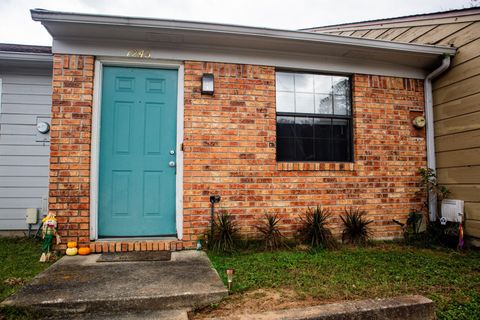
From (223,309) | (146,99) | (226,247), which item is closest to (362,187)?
(226,247)

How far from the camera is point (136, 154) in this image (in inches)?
157

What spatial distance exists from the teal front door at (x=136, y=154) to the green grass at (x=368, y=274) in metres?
1.04

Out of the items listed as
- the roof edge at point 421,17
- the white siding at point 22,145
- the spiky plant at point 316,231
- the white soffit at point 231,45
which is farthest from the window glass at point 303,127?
the white siding at point 22,145

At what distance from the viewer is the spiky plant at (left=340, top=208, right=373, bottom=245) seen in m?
4.27

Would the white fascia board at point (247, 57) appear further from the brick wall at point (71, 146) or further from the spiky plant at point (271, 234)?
the spiky plant at point (271, 234)

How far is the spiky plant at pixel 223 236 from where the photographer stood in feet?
12.4

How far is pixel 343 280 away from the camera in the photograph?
287cm

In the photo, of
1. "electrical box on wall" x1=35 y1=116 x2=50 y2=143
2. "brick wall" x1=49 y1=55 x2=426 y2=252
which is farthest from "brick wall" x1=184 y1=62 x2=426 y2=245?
"electrical box on wall" x1=35 y1=116 x2=50 y2=143

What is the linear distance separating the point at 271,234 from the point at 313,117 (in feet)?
6.19

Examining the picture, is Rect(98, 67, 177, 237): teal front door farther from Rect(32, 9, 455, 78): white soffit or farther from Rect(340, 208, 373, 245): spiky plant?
Rect(340, 208, 373, 245): spiky plant

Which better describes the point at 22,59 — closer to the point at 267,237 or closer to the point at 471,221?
the point at 267,237

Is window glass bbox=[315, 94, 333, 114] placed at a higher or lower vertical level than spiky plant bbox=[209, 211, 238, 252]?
higher

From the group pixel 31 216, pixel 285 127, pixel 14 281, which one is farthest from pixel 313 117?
pixel 31 216

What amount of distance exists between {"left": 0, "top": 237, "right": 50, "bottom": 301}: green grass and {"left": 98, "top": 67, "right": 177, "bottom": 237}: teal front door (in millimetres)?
825
